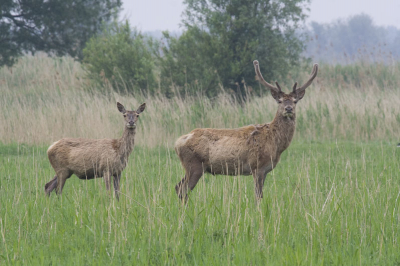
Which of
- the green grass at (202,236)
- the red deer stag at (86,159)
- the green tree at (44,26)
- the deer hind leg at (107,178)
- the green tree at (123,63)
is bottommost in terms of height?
the green grass at (202,236)

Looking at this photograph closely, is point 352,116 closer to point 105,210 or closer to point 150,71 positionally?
point 150,71

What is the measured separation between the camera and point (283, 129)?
294 inches

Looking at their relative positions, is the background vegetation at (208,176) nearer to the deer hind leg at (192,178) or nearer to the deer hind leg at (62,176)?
the deer hind leg at (192,178)

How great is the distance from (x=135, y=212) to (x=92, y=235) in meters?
0.61

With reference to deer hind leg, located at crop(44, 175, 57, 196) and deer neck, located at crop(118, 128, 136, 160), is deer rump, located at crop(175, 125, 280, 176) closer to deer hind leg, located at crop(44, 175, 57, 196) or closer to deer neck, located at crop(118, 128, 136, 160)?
deer neck, located at crop(118, 128, 136, 160)

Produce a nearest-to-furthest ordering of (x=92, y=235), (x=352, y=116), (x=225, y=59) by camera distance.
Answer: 1. (x=92, y=235)
2. (x=352, y=116)
3. (x=225, y=59)

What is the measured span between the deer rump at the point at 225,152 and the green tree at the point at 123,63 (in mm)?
12091

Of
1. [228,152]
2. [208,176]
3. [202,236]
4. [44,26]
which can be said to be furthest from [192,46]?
[202,236]

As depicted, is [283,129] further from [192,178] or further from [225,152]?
[192,178]

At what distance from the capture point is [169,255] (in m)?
4.76

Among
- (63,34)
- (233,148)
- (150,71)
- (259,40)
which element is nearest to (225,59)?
(259,40)

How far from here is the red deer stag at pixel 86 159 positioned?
7656mm

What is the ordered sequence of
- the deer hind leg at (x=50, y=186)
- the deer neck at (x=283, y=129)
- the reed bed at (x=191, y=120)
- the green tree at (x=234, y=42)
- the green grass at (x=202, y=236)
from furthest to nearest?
the green tree at (x=234, y=42), the reed bed at (x=191, y=120), the deer hind leg at (x=50, y=186), the deer neck at (x=283, y=129), the green grass at (x=202, y=236)

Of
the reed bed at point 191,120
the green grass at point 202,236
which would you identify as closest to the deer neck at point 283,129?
the green grass at point 202,236
